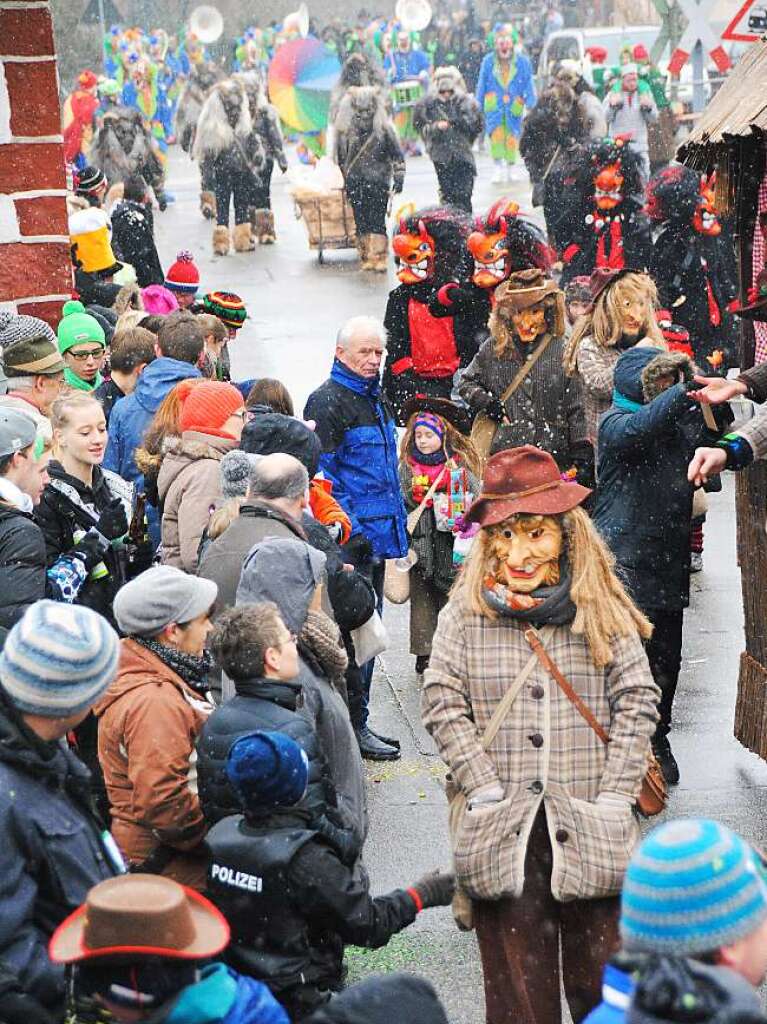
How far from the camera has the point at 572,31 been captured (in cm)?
3166

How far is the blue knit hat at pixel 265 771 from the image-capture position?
3627 mm

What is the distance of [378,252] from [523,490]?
50.5 feet

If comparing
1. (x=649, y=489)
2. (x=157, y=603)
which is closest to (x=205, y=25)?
(x=649, y=489)

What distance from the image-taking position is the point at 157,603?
179 inches

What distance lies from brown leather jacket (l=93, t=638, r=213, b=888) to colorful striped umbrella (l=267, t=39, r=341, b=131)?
20.7m

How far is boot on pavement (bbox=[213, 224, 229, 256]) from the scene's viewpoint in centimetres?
2094

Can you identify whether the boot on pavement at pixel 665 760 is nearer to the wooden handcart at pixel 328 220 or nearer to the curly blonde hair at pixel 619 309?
the curly blonde hair at pixel 619 309

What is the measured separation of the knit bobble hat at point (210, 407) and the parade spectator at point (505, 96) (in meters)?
20.8

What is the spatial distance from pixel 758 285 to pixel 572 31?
87.7ft

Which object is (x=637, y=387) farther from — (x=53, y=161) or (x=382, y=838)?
(x=53, y=161)

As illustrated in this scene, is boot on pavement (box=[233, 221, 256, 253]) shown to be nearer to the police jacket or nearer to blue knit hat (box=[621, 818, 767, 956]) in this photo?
the police jacket

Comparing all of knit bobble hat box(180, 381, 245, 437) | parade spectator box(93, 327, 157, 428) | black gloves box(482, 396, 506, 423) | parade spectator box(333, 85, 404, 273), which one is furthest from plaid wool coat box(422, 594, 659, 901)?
parade spectator box(333, 85, 404, 273)

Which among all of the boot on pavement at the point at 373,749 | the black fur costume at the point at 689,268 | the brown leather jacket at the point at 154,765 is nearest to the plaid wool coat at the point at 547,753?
the brown leather jacket at the point at 154,765

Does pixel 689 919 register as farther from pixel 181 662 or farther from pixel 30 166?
pixel 30 166
